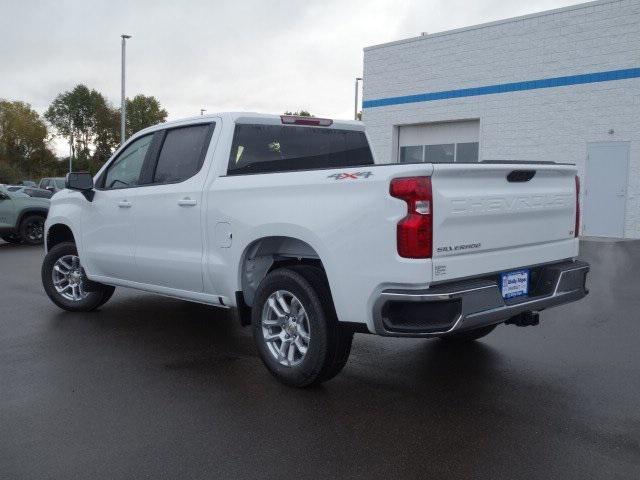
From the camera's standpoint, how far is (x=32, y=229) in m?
16.3

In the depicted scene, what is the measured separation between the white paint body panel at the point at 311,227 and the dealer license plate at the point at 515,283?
0.29ft

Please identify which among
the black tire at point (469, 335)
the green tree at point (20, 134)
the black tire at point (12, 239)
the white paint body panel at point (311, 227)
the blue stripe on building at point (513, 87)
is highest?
the green tree at point (20, 134)

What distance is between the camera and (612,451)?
355cm

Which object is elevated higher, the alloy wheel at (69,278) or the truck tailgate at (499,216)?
the truck tailgate at (499,216)

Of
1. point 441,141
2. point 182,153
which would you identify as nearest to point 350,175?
point 182,153

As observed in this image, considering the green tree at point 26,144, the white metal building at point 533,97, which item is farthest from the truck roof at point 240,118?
the green tree at point 26,144

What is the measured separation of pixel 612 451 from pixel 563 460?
319 mm

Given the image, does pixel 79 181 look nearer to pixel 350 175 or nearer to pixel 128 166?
pixel 128 166

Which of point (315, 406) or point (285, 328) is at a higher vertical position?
point (285, 328)

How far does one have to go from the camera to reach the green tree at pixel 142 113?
9788 cm

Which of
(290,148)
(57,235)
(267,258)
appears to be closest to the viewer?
(267,258)

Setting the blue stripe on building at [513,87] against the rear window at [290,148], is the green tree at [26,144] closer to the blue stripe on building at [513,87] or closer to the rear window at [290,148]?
the blue stripe on building at [513,87]

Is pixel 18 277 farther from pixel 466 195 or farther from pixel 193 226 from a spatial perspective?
pixel 466 195

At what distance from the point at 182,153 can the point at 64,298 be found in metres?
2.66
